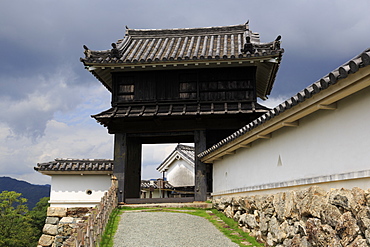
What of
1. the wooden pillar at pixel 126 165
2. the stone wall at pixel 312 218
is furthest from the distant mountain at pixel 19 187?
the stone wall at pixel 312 218

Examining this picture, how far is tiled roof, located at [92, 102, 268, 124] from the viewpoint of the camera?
1563 centimetres

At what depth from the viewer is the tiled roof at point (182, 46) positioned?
1592 centimetres

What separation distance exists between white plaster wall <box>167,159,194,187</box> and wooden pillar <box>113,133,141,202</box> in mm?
20367

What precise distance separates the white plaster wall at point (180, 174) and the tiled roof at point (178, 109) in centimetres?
2252

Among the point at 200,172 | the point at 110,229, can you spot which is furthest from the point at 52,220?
the point at 200,172

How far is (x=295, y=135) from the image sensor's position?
7906 mm

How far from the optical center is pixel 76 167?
16.8 m

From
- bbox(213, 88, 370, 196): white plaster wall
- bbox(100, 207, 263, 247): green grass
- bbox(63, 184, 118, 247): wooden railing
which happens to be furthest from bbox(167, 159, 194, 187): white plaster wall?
bbox(63, 184, 118, 247): wooden railing

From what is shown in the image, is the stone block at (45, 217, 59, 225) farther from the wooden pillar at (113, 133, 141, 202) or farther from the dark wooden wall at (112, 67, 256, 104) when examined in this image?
the dark wooden wall at (112, 67, 256, 104)

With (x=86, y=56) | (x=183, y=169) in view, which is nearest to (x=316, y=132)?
(x=86, y=56)

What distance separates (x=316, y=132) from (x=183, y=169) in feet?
110

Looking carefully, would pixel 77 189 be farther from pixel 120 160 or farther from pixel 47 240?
pixel 120 160

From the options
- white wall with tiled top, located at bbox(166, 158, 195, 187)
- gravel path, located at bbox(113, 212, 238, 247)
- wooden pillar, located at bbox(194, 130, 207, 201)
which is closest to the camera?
gravel path, located at bbox(113, 212, 238, 247)

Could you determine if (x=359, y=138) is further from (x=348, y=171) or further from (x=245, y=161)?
(x=245, y=161)
